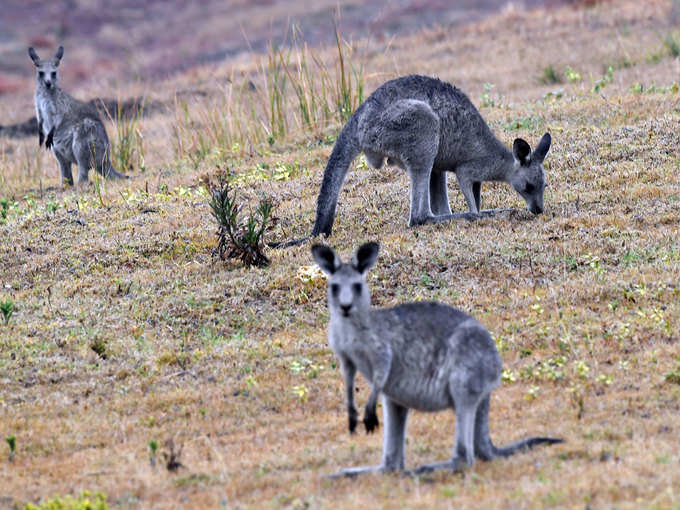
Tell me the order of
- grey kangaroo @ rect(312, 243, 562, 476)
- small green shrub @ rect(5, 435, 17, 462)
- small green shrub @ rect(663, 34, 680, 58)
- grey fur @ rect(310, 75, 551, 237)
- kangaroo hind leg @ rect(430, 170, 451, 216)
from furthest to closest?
1. small green shrub @ rect(663, 34, 680, 58)
2. kangaroo hind leg @ rect(430, 170, 451, 216)
3. grey fur @ rect(310, 75, 551, 237)
4. small green shrub @ rect(5, 435, 17, 462)
5. grey kangaroo @ rect(312, 243, 562, 476)

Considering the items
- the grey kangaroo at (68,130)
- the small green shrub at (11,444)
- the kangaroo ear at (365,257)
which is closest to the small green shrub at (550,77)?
the grey kangaroo at (68,130)

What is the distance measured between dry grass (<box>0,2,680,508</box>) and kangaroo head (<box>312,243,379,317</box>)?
0.95 m

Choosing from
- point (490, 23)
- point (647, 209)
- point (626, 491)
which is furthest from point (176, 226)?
point (490, 23)

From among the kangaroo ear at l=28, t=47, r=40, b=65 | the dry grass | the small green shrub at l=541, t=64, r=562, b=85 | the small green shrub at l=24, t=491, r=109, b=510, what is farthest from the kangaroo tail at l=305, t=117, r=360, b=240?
the small green shrub at l=541, t=64, r=562, b=85

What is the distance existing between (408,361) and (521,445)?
0.89 metres

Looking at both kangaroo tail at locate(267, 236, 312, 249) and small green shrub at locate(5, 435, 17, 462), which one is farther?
kangaroo tail at locate(267, 236, 312, 249)

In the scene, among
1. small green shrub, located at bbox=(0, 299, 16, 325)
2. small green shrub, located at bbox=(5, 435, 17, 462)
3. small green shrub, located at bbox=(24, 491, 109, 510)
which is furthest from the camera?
small green shrub, located at bbox=(0, 299, 16, 325)

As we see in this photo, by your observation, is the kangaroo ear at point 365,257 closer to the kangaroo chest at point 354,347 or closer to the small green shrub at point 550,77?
the kangaroo chest at point 354,347

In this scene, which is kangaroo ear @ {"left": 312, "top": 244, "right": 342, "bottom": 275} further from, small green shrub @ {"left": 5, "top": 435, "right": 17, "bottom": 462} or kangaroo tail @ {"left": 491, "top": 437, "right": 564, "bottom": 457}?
small green shrub @ {"left": 5, "top": 435, "right": 17, "bottom": 462}

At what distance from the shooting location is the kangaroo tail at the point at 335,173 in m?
10.1

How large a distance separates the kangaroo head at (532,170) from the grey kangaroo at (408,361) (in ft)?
16.4

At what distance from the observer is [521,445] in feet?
19.1

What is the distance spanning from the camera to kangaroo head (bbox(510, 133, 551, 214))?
34.2ft

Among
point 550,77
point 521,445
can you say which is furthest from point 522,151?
point 550,77
